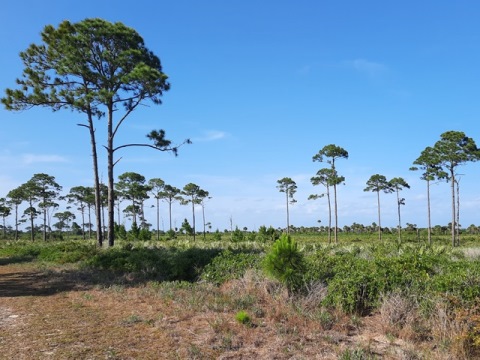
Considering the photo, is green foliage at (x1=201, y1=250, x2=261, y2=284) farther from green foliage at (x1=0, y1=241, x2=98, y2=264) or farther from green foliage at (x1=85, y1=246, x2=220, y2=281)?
green foliage at (x1=0, y1=241, x2=98, y2=264)

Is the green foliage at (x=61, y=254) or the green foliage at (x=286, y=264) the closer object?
the green foliage at (x=286, y=264)

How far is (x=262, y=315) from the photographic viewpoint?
6816mm

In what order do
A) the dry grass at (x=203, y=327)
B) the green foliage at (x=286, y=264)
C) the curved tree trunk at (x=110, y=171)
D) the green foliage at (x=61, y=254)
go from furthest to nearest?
1. the curved tree trunk at (x=110, y=171)
2. the green foliage at (x=61, y=254)
3. the green foliage at (x=286, y=264)
4. the dry grass at (x=203, y=327)

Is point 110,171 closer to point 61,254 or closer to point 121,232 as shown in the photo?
point 61,254

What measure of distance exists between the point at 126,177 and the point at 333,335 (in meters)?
54.7

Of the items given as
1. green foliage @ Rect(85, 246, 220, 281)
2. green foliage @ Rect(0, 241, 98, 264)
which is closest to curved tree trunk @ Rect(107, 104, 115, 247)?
green foliage @ Rect(0, 241, 98, 264)

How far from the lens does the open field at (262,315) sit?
505 centimetres

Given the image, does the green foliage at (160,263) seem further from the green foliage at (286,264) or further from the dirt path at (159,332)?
the green foliage at (286,264)

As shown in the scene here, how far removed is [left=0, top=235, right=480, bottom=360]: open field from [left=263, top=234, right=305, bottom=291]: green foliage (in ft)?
0.49

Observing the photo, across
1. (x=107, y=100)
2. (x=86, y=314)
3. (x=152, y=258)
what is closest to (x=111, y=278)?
(x=152, y=258)

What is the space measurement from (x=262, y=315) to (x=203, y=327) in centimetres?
121

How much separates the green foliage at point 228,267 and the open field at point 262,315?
0.06 meters

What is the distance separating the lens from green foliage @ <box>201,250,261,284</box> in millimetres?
9867

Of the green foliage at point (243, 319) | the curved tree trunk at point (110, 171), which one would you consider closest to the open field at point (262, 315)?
the green foliage at point (243, 319)
